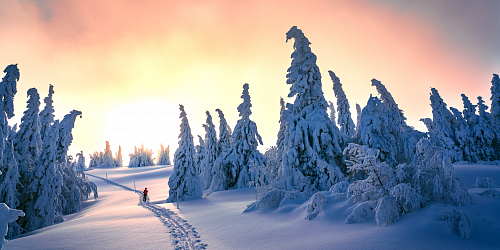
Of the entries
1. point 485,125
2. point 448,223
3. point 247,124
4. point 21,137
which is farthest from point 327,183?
point 485,125

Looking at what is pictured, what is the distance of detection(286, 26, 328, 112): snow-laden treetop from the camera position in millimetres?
15422

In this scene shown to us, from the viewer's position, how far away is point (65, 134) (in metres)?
18.9

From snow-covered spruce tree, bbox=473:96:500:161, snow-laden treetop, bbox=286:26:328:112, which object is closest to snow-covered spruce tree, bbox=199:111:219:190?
snow-laden treetop, bbox=286:26:328:112

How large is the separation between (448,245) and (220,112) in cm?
2761

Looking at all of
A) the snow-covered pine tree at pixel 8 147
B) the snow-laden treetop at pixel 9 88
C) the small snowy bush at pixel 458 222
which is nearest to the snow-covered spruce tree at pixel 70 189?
the snow-covered pine tree at pixel 8 147

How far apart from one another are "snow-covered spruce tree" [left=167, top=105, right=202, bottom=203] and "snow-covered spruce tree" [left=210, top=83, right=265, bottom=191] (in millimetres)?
3372

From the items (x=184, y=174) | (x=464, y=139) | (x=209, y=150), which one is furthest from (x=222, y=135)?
(x=464, y=139)

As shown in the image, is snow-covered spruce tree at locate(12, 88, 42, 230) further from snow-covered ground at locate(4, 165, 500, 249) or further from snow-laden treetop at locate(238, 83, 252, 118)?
snow-laden treetop at locate(238, 83, 252, 118)

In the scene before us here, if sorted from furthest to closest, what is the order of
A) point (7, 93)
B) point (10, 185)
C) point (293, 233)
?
point (10, 185), point (7, 93), point (293, 233)

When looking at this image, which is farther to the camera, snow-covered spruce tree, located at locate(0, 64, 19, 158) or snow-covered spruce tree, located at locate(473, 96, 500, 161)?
snow-covered spruce tree, located at locate(473, 96, 500, 161)

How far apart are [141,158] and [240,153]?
7106 cm

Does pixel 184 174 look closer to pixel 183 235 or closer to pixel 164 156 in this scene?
pixel 183 235

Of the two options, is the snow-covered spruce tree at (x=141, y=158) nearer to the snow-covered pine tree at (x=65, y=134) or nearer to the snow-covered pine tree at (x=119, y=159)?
the snow-covered pine tree at (x=119, y=159)

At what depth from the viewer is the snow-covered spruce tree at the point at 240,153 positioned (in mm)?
25078
